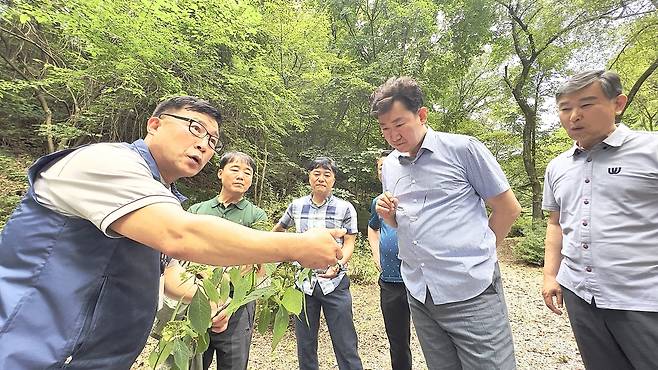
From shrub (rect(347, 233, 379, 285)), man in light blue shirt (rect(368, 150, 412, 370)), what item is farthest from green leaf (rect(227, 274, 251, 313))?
shrub (rect(347, 233, 379, 285))

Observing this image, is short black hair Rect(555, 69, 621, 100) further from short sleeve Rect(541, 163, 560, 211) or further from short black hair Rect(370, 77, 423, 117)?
short black hair Rect(370, 77, 423, 117)

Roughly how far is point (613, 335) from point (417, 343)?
3.26 meters

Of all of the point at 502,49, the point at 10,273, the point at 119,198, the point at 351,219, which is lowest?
the point at 351,219

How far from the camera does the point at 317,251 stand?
3.12 feet

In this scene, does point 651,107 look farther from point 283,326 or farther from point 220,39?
point 283,326

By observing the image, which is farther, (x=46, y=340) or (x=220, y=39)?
(x=220, y=39)

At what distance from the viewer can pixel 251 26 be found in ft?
23.5

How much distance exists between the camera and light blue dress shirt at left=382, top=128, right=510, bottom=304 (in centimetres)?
177

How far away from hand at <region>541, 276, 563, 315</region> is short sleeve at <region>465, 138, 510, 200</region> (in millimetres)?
907

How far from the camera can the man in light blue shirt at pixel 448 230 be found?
172 centimetres

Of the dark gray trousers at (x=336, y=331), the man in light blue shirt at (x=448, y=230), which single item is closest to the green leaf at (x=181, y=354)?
the man in light blue shirt at (x=448, y=230)

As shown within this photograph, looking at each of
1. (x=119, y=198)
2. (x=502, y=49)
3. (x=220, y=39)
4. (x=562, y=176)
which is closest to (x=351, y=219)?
(x=562, y=176)

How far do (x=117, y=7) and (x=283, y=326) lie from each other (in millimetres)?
5974

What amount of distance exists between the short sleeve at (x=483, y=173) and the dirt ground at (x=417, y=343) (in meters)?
2.66
